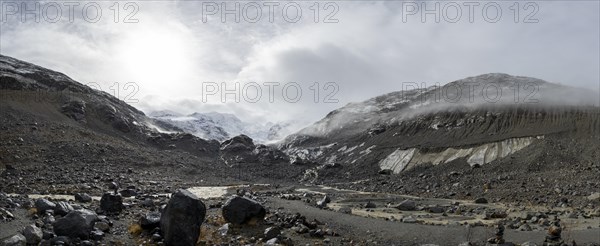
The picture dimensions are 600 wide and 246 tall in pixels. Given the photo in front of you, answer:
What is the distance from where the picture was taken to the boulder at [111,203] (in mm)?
21406

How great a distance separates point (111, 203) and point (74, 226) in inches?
256

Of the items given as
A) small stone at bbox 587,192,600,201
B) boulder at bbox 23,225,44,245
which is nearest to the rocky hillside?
boulder at bbox 23,225,44,245

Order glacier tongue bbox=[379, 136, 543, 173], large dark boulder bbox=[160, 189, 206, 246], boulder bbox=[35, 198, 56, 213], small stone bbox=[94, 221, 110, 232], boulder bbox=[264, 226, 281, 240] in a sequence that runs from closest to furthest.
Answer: large dark boulder bbox=[160, 189, 206, 246]
small stone bbox=[94, 221, 110, 232]
boulder bbox=[264, 226, 281, 240]
boulder bbox=[35, 198, 56, 213]
glacier tongue bbox=[379, 136, 543, 173]

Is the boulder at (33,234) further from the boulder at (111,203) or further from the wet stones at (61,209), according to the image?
the boulder at (111,203)

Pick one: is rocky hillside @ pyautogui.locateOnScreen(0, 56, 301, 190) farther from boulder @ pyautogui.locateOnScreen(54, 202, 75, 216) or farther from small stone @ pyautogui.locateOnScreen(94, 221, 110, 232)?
small stone @ pyautogui.locateOnScreen(94, 221, 110, 232)

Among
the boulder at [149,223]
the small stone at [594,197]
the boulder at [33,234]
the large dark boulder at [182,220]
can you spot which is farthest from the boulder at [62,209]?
the small stone at [594,197]

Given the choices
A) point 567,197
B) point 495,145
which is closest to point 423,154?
point 495,145

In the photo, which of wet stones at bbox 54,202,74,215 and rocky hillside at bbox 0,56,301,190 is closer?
wet stones at bbox 54,202,74,215

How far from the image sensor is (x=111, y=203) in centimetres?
2170

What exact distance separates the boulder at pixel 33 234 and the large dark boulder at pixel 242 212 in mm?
7424

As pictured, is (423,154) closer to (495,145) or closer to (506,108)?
(495,145)

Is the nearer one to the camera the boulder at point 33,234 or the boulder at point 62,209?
the boulder at point 33,234

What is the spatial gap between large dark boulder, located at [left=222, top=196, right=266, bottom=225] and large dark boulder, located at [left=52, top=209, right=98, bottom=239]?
232 inches

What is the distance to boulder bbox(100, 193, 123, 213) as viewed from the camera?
21.4 meters
